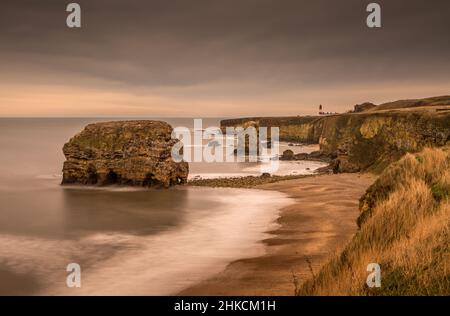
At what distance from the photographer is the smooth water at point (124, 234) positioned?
12453 millimetres

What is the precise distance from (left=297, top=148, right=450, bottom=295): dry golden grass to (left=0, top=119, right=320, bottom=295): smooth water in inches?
206

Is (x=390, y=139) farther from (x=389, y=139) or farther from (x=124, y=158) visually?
(x=124, y=158)

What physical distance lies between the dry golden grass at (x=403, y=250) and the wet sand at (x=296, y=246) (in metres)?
1.18

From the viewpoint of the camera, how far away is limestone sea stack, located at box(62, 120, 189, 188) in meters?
32.0

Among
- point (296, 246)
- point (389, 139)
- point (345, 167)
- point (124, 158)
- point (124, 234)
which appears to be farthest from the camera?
point (389, 139)

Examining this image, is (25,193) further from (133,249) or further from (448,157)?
(448,157)

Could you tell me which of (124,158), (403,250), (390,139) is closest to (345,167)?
(390,139)

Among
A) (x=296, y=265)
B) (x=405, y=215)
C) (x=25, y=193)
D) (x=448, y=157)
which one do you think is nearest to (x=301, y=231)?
(x=296, y=265)

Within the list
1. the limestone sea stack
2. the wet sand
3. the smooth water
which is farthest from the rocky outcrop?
the limestone sea stack

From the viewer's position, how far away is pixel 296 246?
601 inches

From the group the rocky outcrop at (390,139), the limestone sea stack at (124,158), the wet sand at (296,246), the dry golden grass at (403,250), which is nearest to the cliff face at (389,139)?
the rocky outcrop at (390,139)

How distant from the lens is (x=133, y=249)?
15.7 m

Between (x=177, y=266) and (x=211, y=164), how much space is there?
41.8 metres

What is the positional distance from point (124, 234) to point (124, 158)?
49.7ft
